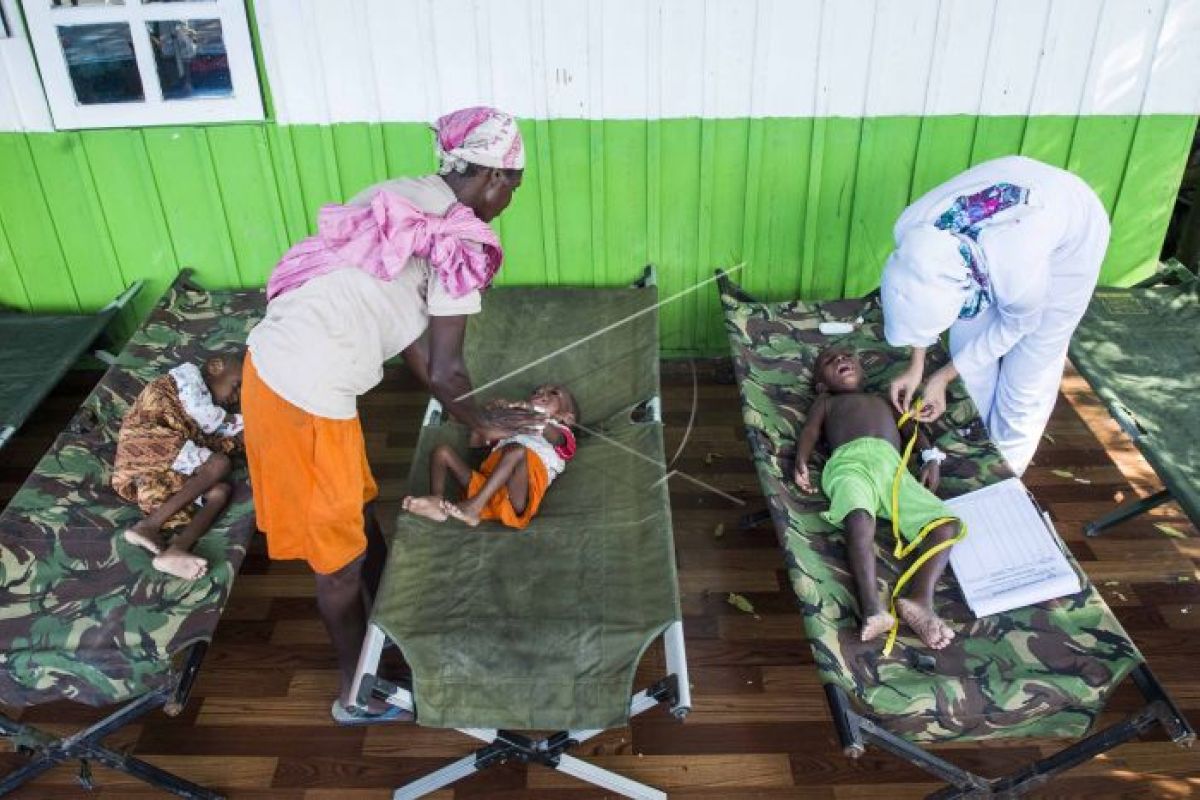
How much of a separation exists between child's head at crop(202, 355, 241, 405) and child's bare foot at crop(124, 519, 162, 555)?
1.76 feet

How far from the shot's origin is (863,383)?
3.19 metres

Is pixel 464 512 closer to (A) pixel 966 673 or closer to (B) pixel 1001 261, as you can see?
(A) pixel 966 673

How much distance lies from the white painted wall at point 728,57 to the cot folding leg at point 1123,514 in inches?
58.6

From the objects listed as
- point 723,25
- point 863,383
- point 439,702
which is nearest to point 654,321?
point 863,383

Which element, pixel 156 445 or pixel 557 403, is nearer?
pixel 156 445

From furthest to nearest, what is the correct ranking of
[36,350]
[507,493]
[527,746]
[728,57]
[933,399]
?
[36,350] → [728,57] → [933,399] → [507,493] → [527,746]

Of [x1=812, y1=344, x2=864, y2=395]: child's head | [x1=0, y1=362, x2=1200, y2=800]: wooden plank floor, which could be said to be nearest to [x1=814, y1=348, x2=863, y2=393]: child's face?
[x1=812, y1=344, x2=864, y2=395]: child's head

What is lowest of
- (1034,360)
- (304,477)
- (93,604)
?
(93,604)

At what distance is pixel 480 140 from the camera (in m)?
2.10

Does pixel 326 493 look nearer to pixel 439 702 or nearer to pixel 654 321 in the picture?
pixel 439 702

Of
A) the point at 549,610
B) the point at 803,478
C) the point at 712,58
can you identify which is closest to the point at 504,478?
the point at 549,610

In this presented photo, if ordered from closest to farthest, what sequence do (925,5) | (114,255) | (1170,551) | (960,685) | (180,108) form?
(960,685)
(1170,551)
(925,5)
(180,108)
(114,255)

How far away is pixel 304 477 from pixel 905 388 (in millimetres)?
1909

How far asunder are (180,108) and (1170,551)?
3886 mm
